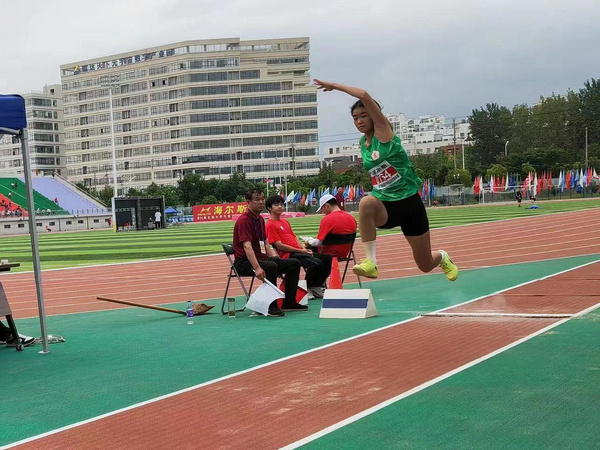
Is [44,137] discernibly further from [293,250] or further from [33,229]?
[33,229]

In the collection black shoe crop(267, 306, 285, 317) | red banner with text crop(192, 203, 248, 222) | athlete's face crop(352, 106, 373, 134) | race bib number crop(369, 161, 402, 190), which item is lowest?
red banner with text crop(192, 203, 248, 222)

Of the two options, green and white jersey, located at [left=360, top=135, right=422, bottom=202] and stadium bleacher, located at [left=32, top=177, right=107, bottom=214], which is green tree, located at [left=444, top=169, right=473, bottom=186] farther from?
green and white jersey, located at [left=360, top=135, right=422, bottom=202]

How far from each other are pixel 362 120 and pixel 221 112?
354ft

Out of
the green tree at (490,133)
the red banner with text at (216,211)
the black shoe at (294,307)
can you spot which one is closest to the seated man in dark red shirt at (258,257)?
the black shoe at (294,307)

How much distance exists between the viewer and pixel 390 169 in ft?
20.6


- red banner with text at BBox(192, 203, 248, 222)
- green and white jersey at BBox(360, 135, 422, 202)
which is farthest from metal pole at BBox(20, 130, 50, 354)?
red banner with text at BBox(192, 203, 248, 222)

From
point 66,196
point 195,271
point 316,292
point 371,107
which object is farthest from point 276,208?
point 66,196

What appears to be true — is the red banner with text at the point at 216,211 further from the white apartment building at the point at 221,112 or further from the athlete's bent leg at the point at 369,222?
the athlete's bent leg at the point at 369,222

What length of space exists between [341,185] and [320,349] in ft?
265

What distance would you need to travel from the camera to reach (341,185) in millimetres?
87250

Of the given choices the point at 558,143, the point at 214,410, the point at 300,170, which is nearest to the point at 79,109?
the point at 300,170

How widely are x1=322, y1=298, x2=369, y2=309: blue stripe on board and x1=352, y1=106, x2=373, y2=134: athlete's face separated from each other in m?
2.72

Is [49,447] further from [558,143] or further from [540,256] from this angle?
[558,143]

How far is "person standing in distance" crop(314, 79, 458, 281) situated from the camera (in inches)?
243
